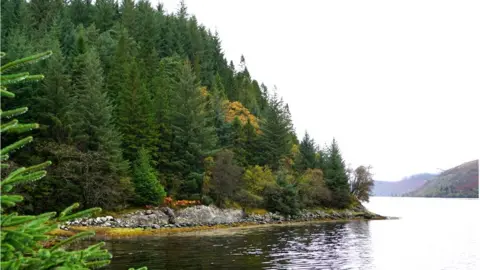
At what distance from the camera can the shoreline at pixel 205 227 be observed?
41406 millimetres

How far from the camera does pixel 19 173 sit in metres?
4.25

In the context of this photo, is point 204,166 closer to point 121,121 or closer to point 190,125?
point 190,125

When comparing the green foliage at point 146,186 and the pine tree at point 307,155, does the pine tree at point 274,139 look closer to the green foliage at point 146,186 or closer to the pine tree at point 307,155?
the pine tree at point 307,155

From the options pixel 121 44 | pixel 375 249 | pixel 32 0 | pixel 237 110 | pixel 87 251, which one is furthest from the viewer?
pixel 32 0

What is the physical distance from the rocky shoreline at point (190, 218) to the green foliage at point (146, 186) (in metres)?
1.72

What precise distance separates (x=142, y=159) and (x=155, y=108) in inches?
545

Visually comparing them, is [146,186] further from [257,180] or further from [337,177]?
[337,177]

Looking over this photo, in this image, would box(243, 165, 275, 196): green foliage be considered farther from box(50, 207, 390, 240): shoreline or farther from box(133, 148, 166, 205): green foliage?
box(133, 148, 166, 205): green foliage

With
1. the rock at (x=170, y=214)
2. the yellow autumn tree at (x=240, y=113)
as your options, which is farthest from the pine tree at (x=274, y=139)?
the rock at (x=170, y=214)

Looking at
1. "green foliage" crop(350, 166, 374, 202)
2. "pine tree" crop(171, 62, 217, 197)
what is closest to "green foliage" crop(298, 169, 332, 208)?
"green foliage" crop(350, 166, 374, 202)

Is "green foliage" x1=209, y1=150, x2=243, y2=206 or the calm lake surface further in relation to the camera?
"green foliage" x1=209, y1=150, x2=243, y2=206

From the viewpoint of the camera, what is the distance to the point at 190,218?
5456 cm

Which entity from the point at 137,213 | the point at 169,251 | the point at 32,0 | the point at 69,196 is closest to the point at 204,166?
the point at 137,213

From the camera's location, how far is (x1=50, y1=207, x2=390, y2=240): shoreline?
41.4 m
